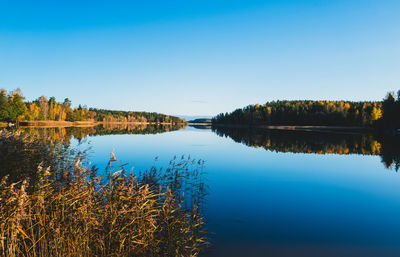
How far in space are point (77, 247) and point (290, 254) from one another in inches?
321

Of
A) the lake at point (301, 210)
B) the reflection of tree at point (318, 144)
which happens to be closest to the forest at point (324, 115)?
the reflection of tree at point (318, 144)

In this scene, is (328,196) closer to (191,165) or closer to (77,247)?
(191,165)

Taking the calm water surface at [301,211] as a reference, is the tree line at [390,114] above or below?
above

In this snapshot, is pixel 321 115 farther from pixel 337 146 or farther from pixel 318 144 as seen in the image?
pixel 337 146

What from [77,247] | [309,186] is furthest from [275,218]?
[77,247]

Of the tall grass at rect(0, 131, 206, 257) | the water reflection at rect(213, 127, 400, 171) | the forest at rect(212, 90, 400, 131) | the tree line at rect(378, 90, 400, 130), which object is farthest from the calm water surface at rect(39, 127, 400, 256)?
the forest at rect(212, 90, 400, 131)

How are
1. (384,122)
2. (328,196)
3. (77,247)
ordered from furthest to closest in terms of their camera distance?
(384,122) → (328,196) → (77,247)

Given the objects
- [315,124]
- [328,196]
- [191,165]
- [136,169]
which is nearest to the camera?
[328,196]

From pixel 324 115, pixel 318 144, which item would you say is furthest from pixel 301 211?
pixel 324 115

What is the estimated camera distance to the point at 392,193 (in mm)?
18750

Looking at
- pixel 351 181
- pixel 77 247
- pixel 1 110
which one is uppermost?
pixel 1 110

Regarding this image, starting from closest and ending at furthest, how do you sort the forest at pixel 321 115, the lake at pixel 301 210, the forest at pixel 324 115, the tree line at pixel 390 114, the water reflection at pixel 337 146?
the lake at pixel 301 210
the water reflection at pixel 337 146
the tree line at pixel 390 114
the forest at pixel 324 115
the forest at pixel 321 115

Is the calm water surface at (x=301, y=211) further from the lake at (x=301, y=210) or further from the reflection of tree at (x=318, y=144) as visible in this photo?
the reflection of tree at (x=318, y=144)

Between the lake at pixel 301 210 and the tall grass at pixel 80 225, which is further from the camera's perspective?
the lake at pixel 301 210
